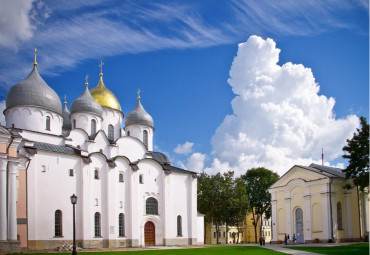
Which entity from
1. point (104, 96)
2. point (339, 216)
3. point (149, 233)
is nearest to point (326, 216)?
point (339, 216)

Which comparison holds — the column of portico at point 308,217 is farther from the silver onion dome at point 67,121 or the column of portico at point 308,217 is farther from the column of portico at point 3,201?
the column of portico at point 3,201

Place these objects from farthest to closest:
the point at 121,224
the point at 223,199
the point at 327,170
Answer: the point at 223,199, the point at 327,170, the point at 121,224

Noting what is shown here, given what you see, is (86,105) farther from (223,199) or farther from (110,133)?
(223,199)

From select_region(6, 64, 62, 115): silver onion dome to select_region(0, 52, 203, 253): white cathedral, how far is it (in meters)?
0.09

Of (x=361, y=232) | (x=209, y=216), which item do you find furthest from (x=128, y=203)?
(x=361, y=232)

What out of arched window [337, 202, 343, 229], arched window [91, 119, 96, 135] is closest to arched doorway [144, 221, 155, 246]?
arched window [91, 119, 96, 135]

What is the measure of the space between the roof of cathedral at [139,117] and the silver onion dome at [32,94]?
12.8 metres

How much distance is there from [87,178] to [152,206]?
8.92m

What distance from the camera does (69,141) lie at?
Answer: 140ft

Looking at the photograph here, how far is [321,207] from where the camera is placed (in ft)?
149

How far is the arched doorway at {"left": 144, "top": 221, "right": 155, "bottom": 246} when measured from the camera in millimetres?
45938

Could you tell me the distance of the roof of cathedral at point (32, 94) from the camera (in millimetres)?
40750

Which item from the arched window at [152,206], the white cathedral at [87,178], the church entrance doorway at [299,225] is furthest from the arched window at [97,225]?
the church entrance doorway at [299,225]

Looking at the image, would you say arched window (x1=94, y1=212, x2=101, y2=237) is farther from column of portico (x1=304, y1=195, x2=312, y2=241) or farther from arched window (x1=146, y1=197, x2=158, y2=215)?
column of portico (x1=304, y1=195, x2=312, y2=241)
